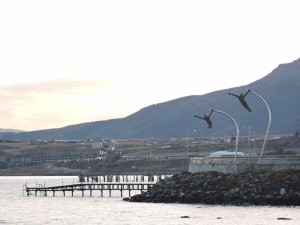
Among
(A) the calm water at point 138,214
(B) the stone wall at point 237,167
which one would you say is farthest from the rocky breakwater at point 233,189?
(A) the calm water at point 138,214

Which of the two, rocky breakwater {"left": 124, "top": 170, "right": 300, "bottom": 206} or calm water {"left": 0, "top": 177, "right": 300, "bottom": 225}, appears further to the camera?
rocky breakwater {"left": 124, "top": 170, "right": 300, "bottom": 206}

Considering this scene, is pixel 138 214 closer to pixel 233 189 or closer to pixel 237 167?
pixel 233 189

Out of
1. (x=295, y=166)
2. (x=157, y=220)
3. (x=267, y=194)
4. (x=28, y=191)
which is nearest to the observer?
(x=157, y=220)

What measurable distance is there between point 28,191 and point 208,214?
240ft

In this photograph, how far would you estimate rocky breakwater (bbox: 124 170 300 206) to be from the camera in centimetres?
10812

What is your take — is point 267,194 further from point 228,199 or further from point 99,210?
point 99,210

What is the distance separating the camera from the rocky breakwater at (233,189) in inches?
4257

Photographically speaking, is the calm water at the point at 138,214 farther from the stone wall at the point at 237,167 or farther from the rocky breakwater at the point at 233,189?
the stone wall at the point at 237,167

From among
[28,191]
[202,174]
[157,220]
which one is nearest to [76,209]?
[202,174]

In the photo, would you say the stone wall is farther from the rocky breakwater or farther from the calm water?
the calm water

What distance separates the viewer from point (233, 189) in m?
112

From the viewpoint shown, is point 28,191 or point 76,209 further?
point 28,191

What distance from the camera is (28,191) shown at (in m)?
A: 170

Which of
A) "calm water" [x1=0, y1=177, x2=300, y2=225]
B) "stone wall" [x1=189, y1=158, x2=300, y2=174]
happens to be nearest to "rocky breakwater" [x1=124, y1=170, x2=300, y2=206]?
"stone wall" [x1=189, y1=158, x2=300, y2=174]
